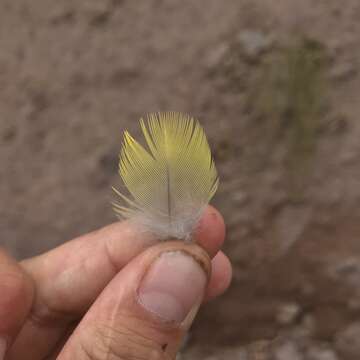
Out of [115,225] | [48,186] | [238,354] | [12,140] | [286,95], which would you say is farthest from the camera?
[12,140]

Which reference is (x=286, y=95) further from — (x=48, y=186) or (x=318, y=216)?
(x=48, y=186)

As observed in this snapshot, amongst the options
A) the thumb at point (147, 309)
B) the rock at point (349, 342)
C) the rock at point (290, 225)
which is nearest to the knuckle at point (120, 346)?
the thumb at point (147, 309)

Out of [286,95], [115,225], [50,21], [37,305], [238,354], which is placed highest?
[50,21]

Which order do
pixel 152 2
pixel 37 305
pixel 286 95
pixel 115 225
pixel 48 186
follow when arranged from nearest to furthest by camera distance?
1. pixel 115 225
2. pixel 37 305
3. pixel 286 95
4. pixel 48 186
5. pixel 152 2

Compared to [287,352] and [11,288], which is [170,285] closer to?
[11,288]

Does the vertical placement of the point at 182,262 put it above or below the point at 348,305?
above

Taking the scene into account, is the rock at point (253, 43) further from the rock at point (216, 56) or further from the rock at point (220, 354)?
the rock at point (220, 354)

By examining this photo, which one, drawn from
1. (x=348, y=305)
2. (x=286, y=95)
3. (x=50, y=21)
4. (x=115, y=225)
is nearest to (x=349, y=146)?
(x=286, y=95)

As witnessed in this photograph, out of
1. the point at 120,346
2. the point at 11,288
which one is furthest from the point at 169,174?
the point at 11,288
